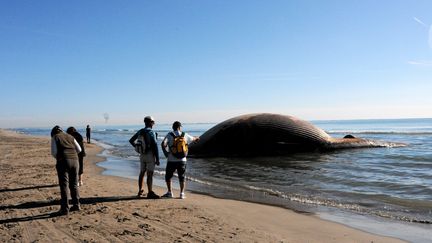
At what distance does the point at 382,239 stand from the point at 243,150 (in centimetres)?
1260

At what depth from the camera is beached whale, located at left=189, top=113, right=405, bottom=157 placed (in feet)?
59.9

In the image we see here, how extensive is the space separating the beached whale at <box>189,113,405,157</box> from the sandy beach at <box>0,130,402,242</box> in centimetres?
947

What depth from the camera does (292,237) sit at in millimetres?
5742

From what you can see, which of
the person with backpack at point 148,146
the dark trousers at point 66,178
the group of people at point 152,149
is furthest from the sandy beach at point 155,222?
the group of people at point 152,149

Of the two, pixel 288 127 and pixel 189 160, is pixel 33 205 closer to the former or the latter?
pixel 189 160

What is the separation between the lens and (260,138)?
18312 millimetres

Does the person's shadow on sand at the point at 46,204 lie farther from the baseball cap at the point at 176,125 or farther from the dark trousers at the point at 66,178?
the baseball cap at the point at 176,125

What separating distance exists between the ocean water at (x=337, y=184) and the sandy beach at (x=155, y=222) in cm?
86

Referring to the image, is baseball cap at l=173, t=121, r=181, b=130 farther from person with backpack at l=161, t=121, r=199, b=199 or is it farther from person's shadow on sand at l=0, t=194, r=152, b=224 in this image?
person's shadow on sand at l=0, t=194, r=152, b=224

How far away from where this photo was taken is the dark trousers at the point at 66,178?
6836 millimetres

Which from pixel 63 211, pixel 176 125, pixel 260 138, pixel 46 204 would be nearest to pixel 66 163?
pixel 63 211

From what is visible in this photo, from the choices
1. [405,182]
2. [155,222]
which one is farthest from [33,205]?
[405,182]

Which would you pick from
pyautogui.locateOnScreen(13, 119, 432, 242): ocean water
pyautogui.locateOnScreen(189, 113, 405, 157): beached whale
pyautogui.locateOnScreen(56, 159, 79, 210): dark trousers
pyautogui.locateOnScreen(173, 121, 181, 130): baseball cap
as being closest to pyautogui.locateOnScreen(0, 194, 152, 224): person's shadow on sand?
pyautogui.locateOnScreen(56, 159, 79, 210): dark trousers

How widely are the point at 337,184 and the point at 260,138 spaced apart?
740cm
